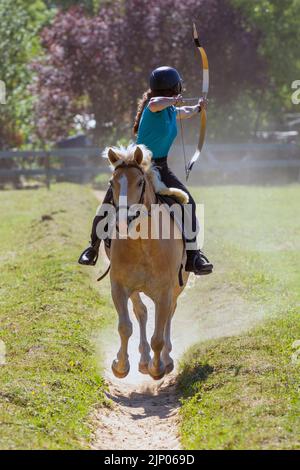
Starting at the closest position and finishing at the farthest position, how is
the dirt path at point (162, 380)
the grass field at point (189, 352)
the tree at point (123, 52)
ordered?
1. the grass field at point (189, 352)
2. the dirt path at point (162, 380)
3. the tree at point (123, 52)

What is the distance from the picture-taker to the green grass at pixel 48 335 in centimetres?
769

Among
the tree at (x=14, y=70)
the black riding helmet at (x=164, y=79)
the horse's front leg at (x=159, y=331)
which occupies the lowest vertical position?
the tree at (x=14, y=70)

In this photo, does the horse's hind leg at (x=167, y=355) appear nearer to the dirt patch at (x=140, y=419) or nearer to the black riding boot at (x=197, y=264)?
the dirt patch at (x=140, y=419)

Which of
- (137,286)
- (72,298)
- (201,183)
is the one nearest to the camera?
(137,286)

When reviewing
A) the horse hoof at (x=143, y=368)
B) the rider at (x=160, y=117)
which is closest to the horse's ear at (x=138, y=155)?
the rider at (x=160, y=117)

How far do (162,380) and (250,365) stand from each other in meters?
1.56

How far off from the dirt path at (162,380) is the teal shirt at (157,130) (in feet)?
8.51

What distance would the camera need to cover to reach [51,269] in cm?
1537

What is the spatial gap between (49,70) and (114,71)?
276 centimetres

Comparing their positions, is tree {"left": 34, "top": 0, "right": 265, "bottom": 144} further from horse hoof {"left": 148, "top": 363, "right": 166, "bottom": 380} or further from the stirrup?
horse hoof {"left": 148, "top": 363, "right": 166, "bottom": 380}

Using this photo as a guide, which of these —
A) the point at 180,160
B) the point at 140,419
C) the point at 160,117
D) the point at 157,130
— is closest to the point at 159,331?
the point at 140,419

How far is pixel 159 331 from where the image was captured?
30.6 feet
